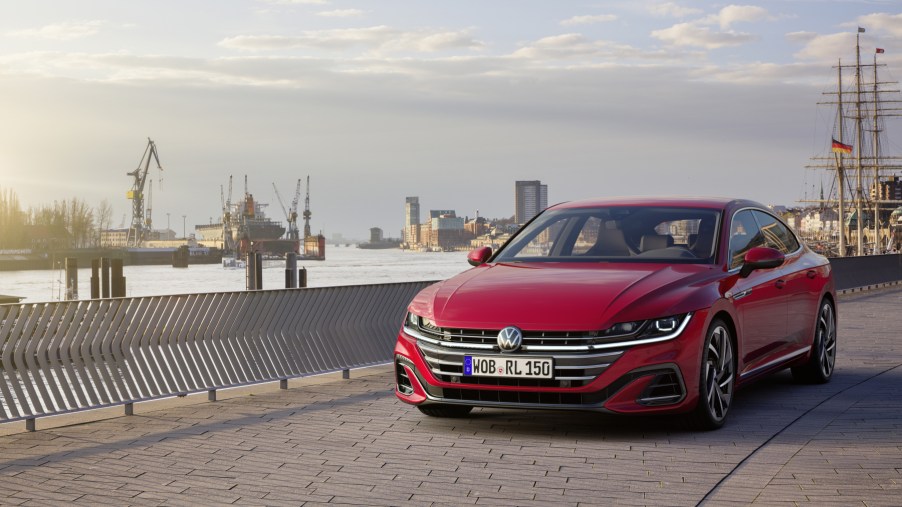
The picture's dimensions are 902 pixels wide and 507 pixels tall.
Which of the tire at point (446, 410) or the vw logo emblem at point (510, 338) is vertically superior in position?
the vw logo emblem at point (510, 338)

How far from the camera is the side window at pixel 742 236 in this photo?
26.6ft

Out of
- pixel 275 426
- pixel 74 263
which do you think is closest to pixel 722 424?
pixel 275 426

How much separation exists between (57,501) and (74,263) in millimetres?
48104

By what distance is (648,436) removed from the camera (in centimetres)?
723

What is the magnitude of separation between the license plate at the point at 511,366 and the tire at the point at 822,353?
12.4 ft

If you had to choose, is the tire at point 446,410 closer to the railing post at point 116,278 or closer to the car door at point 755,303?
the car door at point 755,303

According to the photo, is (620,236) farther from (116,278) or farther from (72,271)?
(72,271)

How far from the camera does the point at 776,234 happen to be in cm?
927

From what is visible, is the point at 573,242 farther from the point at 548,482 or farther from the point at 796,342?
the point at 548,482

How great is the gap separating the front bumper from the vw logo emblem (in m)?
0.08

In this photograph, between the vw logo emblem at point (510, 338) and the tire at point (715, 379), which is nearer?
the vw logo emblem at point (510, 338)

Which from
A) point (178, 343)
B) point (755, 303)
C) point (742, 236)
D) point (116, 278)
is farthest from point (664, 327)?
point (116, 278)

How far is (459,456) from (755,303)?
8.96 feet

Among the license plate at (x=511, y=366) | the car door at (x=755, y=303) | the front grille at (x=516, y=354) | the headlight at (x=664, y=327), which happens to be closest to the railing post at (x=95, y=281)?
the car door at (x=755, y=303)
